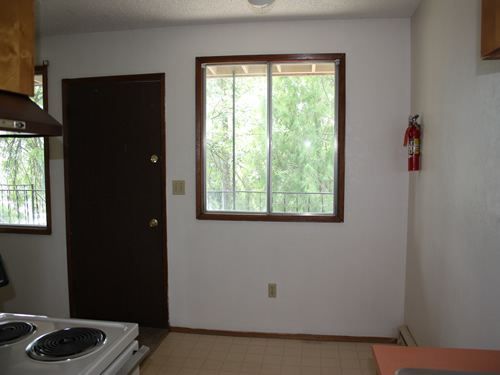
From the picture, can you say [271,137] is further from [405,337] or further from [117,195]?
[405,337]

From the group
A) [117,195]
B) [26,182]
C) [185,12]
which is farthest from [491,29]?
[26,182]

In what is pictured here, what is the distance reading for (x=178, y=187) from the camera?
269cm

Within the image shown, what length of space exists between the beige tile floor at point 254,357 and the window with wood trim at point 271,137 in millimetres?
938

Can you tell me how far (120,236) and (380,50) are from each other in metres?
2.46

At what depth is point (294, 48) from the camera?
8.32 ft

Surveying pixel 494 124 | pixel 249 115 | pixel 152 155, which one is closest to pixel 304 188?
pixel 249 115

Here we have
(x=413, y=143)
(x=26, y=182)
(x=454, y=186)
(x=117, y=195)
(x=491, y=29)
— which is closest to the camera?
(x=491, y=29)

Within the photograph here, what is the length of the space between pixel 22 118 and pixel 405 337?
2.51 meters

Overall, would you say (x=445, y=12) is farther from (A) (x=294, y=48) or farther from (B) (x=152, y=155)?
(B) (x=152, y=155)

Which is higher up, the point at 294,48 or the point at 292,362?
the point at 294,48

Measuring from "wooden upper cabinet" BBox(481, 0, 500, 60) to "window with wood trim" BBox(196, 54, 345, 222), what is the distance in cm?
153

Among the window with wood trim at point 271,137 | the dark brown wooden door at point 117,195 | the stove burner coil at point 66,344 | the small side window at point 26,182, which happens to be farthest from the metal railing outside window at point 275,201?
the stove burner coil at point 66,344

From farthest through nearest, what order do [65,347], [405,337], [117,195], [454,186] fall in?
[117,195]
[405,337]
[454,186]
[65,347]

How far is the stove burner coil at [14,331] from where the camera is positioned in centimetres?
112
